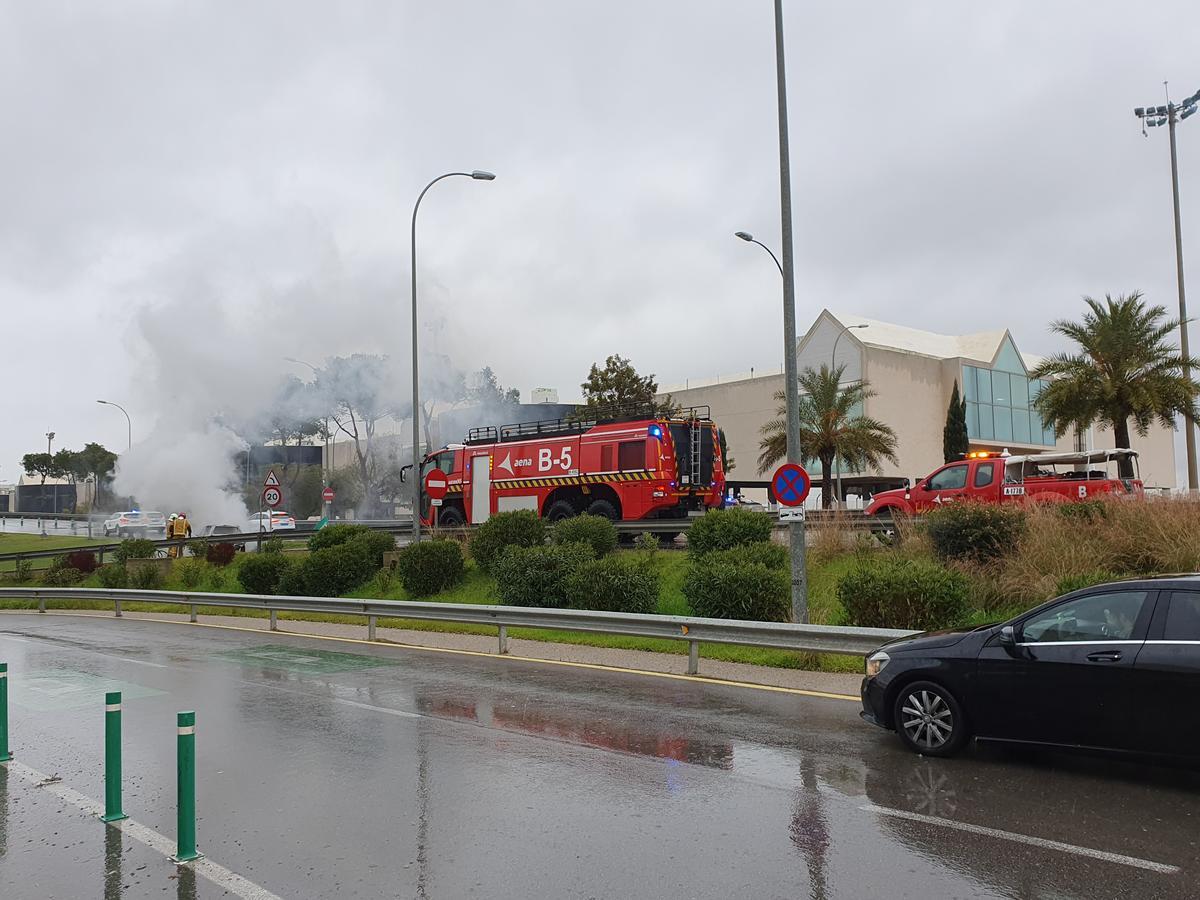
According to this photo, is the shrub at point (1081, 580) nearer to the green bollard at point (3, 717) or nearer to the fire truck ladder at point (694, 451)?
the green bollard at point (3, 717)

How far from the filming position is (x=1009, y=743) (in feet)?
22.4

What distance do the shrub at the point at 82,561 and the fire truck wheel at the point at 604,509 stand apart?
18.4 m

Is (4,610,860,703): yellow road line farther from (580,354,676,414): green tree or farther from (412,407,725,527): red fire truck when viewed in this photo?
(580,354,676,414): green tree

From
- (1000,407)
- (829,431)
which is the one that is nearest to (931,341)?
(1000,407)

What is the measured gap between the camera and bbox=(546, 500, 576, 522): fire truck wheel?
78.4ft

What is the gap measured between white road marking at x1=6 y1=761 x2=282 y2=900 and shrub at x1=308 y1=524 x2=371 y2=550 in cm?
1656

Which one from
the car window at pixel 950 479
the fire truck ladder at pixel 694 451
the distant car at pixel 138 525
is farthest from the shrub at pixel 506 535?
the distant car at pixel 138 525

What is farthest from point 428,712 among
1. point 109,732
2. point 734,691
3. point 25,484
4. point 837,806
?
point 25,484

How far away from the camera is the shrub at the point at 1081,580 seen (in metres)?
11.6

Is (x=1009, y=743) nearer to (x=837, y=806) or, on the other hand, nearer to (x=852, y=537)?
(x=837, y=806)

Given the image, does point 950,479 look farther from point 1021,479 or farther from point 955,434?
point 955,434

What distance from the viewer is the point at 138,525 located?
49.4 metres

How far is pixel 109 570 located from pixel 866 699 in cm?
2706

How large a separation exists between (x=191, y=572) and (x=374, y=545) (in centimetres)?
764
